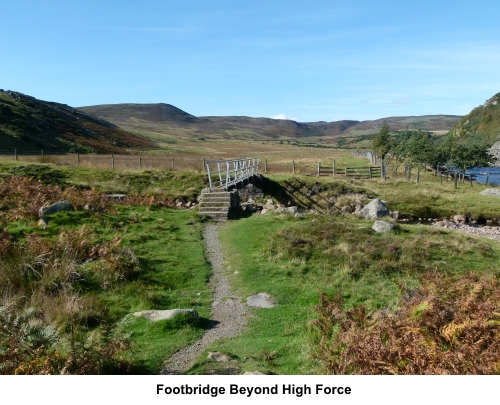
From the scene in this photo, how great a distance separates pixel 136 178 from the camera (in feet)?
90.5

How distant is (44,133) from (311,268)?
208 ft

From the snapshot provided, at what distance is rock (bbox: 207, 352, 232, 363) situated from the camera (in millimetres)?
6387

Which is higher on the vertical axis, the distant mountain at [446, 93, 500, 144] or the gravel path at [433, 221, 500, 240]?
the distant mountain at [446, 93, 500, 144]

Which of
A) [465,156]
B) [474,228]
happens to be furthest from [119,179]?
[465,156]

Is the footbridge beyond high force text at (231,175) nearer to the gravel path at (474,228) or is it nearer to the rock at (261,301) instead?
the gravel path at (474,228)

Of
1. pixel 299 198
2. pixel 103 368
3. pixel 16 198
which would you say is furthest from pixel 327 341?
pixel 299 198

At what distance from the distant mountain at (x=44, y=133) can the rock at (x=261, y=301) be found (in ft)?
162


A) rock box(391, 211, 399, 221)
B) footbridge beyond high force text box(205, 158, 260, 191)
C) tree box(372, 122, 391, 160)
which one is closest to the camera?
footbridge beyond high force text box(205, 158, 260, 191)

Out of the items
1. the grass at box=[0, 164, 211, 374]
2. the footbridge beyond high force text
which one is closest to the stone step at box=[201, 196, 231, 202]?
the footbridge beyond high force text

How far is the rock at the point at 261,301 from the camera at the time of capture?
9391mm

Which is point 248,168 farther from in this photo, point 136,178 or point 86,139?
point 86,139

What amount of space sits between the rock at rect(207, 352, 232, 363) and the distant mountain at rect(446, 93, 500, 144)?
11685 centimetres

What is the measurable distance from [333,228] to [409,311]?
9.41 metres

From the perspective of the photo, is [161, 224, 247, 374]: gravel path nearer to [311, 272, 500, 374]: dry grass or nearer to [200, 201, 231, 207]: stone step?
[311, 272, 500, 374]: dry grass
